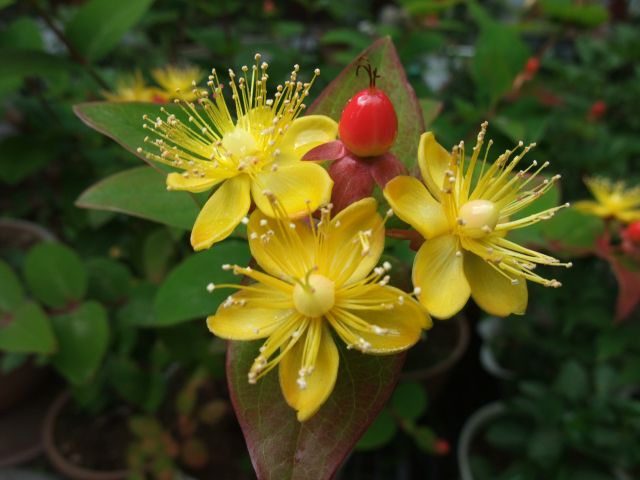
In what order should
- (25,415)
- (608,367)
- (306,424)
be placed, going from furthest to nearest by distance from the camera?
(25,415) < (608,367) < (306,424)

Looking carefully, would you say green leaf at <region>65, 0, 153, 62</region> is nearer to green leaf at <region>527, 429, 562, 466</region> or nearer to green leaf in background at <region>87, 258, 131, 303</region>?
green leaf in background at <region>87, 258, 131, 303</region>

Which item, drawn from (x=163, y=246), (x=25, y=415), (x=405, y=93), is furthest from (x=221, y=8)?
(x=25, y=415)

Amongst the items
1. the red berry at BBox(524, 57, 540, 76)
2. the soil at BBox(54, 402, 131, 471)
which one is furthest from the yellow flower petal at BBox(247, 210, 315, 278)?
the soil at BBox(54, 402, 131, 471)

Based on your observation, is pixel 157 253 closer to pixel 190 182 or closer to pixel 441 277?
pixel 190 182

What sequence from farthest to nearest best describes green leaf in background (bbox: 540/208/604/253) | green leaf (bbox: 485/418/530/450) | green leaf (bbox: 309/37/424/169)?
green leaf (bbox: 485/418/530/450), green leaf in background (bbox: 540/208/604/253), green leaf (bbox: 309/37/424/169)

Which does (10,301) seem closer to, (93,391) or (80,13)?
(93,391)

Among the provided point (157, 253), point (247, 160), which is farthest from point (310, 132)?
point (157, 253)
